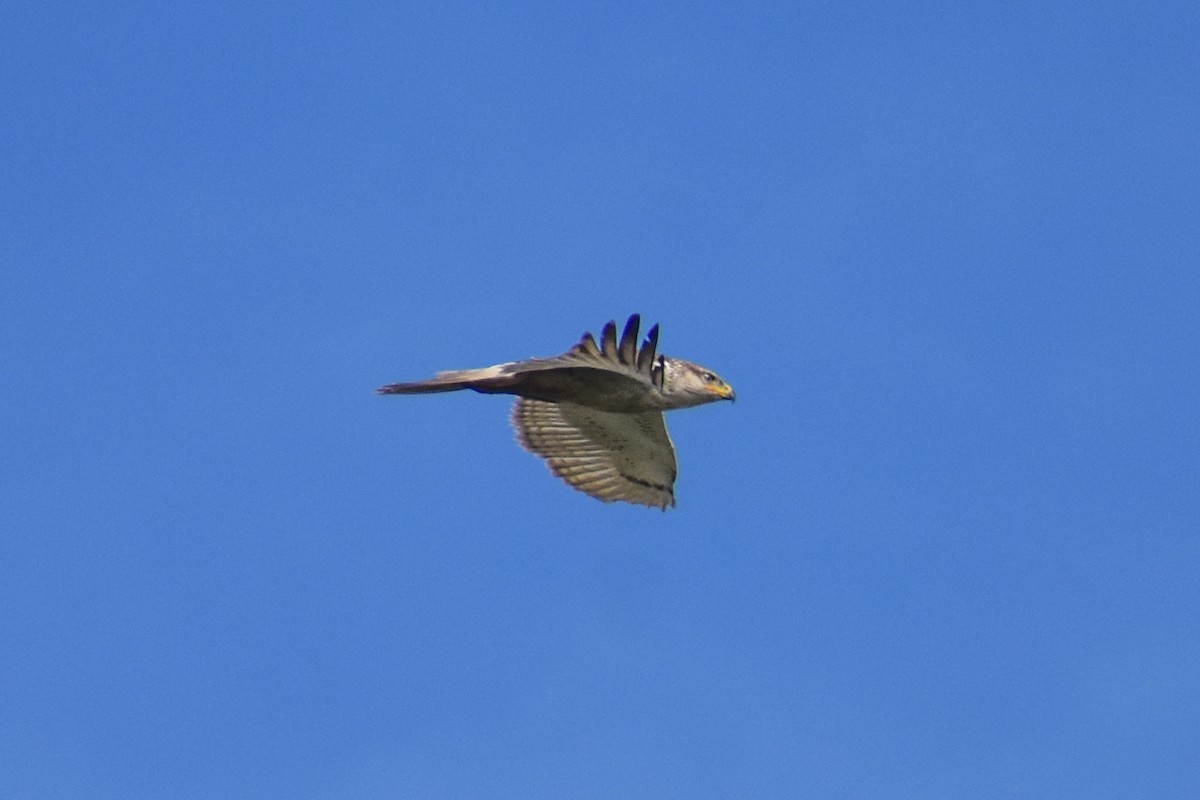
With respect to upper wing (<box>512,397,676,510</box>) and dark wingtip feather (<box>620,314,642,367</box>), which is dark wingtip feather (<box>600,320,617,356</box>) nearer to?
dark wingtip feather (<box>620,314,642,367</box>)

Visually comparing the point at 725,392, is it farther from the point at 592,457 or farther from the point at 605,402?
the point at 592,457

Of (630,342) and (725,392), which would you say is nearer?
(630,342)

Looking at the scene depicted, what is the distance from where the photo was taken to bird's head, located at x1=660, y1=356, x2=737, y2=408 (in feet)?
63.3

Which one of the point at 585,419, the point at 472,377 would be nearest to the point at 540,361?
the point at 472,377

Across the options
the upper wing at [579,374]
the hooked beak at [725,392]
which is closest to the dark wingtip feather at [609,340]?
the upper wing at [579,374]

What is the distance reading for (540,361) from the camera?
1823 cm

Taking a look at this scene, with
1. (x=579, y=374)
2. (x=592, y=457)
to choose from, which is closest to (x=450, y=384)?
(x=579, y=374)

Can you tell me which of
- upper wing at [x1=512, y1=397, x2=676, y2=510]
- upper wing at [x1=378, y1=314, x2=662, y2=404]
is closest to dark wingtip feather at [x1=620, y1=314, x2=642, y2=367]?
upper wing at [x1=378, y1=314, x2=662, y2=404]

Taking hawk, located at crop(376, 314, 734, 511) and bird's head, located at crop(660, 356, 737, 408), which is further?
bird's head, located at crop(660, 356, 737, 408)

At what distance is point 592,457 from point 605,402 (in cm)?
286

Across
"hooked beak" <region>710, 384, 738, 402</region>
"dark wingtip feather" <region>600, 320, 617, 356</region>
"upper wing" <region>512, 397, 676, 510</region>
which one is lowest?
"dark wingtip feather" <region>600, 320, 617, 356</region>

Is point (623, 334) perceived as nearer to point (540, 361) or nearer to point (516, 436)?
point (540, 361)

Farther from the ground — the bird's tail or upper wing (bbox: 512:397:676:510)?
upper wing (bbox: 512:397:676:510)

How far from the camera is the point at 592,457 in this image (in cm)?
2172
